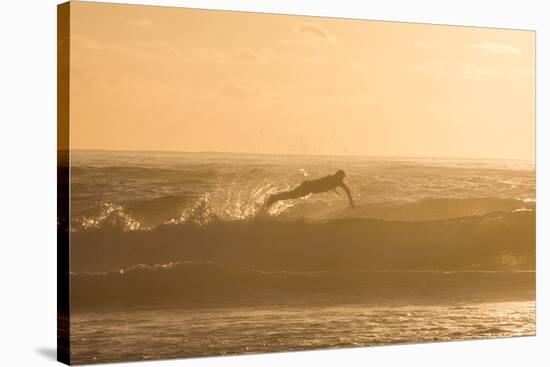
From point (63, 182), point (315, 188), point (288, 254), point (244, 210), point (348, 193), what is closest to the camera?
point (63, 182)

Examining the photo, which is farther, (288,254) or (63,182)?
(288,254)

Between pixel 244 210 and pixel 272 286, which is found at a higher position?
pixel 244 210

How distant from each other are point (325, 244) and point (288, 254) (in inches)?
13.0

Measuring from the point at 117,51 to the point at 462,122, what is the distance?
9.88 feet

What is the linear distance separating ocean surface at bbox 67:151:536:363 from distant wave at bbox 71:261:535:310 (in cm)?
1

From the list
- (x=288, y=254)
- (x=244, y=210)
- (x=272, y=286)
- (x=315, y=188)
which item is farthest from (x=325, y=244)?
(x=244, y=210)

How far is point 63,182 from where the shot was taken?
375 inches

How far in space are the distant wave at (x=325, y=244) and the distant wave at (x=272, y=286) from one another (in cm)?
6

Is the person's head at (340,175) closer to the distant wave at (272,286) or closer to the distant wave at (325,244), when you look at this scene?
the distant wave at (325,244)

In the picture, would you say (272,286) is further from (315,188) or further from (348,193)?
(348,193)

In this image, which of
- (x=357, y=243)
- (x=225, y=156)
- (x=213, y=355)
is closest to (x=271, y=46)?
(x=225, y=156)

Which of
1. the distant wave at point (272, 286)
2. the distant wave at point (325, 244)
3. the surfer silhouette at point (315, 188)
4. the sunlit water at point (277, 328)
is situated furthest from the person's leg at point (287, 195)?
the sunlit water at point (277, 328)

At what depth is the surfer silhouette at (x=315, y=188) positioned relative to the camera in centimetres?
1017

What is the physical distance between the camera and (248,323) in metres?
10.0
